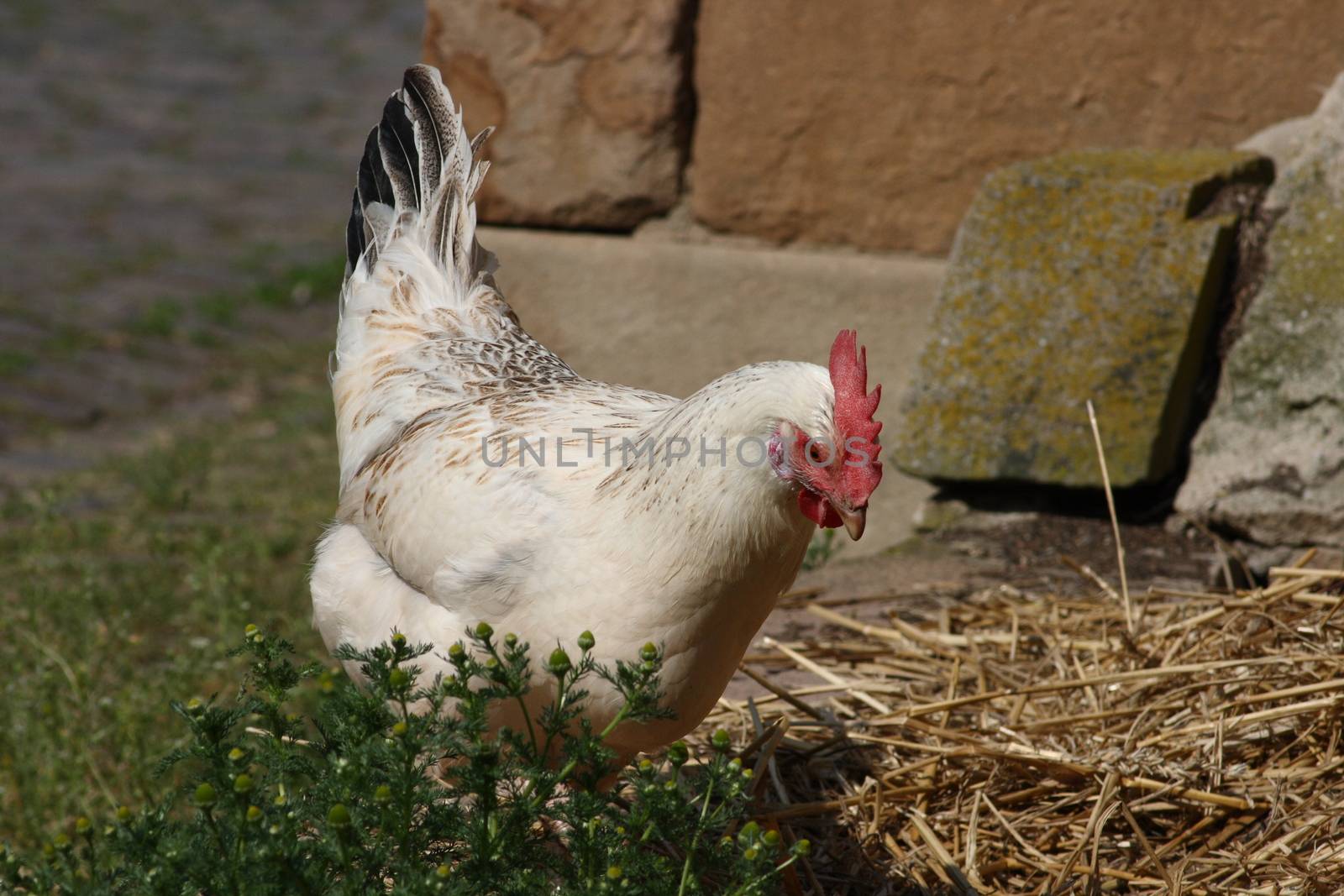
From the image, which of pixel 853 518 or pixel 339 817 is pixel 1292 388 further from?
pixel 339 817

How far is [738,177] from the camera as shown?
14.4ft

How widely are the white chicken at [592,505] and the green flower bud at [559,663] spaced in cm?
31

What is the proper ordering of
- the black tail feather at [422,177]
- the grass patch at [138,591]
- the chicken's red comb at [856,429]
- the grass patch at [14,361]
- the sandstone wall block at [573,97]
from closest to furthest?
the chicken's red comb at [856,429] < the grass patch at [138,591] < the black tail feather at [422,177] < the sandstone wall block at [573,97] < the grass patch at [14,361]

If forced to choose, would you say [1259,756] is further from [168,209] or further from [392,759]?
[168,209]

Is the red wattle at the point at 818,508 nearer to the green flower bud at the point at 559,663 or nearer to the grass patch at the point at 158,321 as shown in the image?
the green flower bud at the point at 559,663

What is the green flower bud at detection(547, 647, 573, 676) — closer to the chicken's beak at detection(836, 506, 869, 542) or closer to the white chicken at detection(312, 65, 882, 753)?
the white chicken at detection(312, 65, 882, 753)

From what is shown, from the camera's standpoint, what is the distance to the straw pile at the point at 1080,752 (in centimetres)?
250

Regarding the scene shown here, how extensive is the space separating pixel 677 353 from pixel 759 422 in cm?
245

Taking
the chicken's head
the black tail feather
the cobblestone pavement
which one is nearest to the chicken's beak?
the chicken's head

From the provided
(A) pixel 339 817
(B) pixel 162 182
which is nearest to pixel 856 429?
(A) pixel 339 817

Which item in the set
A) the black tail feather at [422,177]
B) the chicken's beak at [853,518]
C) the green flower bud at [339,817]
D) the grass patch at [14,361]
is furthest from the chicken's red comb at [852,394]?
the grass patch at [14,361]

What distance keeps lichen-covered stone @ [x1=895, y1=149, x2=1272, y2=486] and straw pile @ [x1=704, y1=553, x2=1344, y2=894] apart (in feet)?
2.06

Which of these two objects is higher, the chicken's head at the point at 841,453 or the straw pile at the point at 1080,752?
the chicken's head at the point at 841,453

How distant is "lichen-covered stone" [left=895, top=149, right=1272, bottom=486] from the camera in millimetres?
3740
